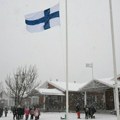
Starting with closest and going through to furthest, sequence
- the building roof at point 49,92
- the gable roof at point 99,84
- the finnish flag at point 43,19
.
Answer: the finnish flag at point 43,19 < the gable roof at point 99,84 < the building roof at point 49,92

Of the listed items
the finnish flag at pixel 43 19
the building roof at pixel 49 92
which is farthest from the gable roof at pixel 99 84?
the finnish flag at pixel 43 19

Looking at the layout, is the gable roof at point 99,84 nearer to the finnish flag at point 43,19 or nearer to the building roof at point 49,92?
the building roof at point 49,92

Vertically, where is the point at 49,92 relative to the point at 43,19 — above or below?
below

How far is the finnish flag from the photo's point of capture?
16297 mm

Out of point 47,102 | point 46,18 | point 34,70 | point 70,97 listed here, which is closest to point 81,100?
point 70,97

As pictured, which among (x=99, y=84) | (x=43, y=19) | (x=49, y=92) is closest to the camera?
(x=43, y=19)

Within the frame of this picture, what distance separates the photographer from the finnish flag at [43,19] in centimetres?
1630

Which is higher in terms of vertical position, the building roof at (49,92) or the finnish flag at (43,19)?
the finnish flag at (43,19)

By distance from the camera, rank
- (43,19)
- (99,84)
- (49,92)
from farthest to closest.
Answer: (49,92)
(99,84)
(43,19)

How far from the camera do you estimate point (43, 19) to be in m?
16.5

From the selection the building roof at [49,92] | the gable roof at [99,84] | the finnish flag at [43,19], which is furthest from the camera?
the building roof at [49,92]

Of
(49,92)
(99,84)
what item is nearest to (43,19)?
(99,84)

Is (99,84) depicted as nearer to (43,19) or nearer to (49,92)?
(49,92)

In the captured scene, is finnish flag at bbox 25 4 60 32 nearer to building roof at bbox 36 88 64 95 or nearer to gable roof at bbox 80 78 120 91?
gable roof at bbox 80 78 120 91
